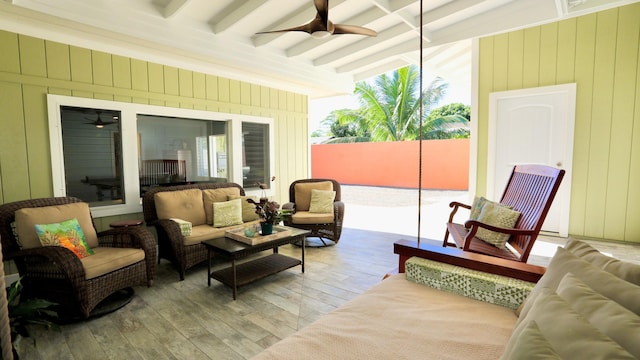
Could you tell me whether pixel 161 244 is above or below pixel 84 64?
below

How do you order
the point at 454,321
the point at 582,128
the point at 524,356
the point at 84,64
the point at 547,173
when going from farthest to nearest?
1. the point at 582,128
2. the point at 84,64
3. the point at 547,173
4. the point at 454,321
5. the point at 524,356

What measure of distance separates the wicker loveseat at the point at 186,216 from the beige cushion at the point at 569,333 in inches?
122

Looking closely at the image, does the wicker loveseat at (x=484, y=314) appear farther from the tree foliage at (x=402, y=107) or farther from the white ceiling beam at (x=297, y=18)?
the tree foliage at (x=402, y=107)

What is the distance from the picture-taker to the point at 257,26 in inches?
161

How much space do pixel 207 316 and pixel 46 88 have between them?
9.74 ft

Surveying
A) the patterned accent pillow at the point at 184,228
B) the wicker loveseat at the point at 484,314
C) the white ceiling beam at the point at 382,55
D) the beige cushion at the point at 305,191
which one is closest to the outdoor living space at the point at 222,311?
the patterned accent pillow at the point at 184,228

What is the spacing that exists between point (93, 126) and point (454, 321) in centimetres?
422

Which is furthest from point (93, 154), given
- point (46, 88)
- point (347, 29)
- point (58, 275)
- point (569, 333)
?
point (569, 333)

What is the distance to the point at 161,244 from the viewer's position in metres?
3.55

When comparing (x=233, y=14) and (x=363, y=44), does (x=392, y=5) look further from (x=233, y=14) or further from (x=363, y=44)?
(x=233, y=14)

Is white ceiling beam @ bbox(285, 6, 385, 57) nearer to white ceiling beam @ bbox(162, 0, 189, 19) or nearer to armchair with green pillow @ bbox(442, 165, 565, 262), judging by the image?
white ceiling beam @ bbox(162, 0, 189, 19)

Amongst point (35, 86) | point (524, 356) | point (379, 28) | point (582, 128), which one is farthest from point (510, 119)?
point (35, 86)

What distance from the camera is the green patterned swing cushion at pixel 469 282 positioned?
59.1 inches

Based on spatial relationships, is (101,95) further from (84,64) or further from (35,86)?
(35,86)
